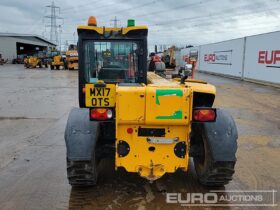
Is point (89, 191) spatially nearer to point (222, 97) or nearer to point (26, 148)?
point (26, 148)

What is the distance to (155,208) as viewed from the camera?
3.90 m

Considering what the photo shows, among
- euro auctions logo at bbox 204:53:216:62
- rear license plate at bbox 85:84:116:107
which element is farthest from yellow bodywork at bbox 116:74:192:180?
euro auctions logo at bbox 204:53:216:62

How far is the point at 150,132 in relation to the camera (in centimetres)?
382

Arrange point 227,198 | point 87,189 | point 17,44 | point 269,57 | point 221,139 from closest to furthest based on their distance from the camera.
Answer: point 221,139 < point 227,198 < point 87,189 < point 269,57 < point 17,44

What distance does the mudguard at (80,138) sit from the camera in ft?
13.1

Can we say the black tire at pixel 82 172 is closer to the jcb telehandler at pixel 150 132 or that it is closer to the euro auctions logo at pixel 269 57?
the jcb telehandler at pixel 150 132

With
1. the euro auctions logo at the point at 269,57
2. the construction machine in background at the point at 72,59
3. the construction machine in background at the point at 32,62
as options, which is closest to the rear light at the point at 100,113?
the euro auctions logo at the point at 269,57

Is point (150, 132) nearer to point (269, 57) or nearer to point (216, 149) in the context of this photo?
point (216, 149)

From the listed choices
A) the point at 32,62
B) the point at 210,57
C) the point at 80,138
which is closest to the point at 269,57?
the point at 210,57

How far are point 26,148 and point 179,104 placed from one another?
3888 mm

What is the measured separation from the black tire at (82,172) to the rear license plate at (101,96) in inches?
28.9

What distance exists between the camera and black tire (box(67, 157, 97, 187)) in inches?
158

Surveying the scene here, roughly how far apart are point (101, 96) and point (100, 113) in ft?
0.64

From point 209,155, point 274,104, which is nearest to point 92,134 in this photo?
point 209,155
